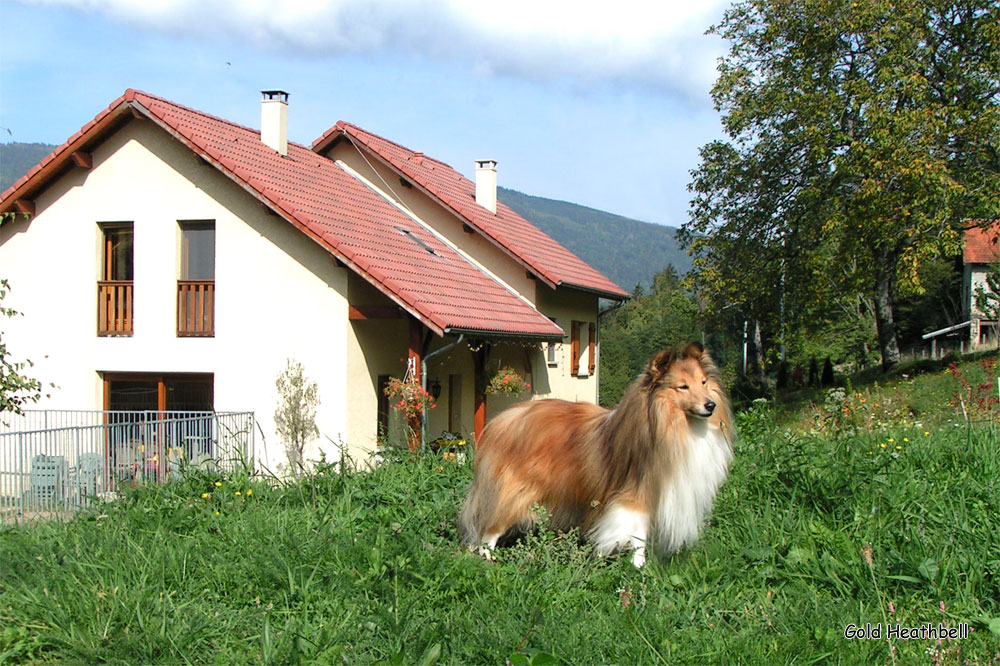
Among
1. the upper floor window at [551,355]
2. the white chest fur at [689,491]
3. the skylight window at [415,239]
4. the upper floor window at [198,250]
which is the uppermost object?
the skylight window at [415,239]

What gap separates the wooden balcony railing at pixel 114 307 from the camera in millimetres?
17828

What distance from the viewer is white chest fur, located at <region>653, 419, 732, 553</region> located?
6102mm

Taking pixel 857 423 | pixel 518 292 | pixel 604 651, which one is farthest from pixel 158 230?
pixel 604 651

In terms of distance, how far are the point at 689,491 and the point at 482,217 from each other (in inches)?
706

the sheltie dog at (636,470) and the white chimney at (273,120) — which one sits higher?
the white chimney at (273,120)

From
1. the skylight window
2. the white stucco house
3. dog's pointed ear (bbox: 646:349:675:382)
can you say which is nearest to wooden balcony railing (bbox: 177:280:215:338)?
the skylight window

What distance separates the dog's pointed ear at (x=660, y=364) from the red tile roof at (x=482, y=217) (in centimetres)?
1554

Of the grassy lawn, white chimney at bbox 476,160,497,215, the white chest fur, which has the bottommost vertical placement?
the grassy lawn

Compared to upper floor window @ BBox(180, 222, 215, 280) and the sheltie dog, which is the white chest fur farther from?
upper floor window @ BBox(180, 222, 215, 280)

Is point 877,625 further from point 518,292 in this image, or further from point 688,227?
point 688,227

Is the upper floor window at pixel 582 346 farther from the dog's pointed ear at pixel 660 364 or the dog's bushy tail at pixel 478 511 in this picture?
the dog's pointed ear at pixel 660 364

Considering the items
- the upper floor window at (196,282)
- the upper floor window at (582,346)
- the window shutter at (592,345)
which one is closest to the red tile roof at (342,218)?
the upper floor window at (196,282)

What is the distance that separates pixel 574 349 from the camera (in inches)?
1046

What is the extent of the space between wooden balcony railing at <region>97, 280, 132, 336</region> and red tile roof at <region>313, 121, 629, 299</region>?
7361 millimetres
